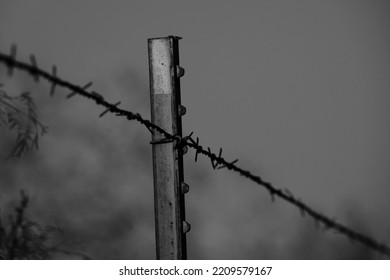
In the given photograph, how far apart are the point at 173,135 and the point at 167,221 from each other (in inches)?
17.1

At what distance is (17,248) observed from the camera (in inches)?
112

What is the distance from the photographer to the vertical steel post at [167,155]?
364 cm

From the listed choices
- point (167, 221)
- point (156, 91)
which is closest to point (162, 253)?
point (167, 221)

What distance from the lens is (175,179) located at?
3646 mm

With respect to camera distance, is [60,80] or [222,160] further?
[222,160]

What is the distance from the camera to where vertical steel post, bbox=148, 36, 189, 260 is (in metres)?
3.64

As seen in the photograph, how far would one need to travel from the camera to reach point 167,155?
364 cm

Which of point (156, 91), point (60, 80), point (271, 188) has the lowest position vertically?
point (271, 188)
